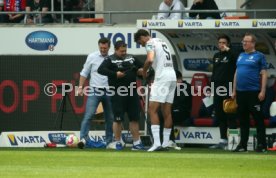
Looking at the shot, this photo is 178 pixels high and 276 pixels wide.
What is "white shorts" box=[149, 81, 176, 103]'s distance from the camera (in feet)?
66.1

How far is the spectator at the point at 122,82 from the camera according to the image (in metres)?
21.2

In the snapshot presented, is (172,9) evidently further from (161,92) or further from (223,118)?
(161,92)

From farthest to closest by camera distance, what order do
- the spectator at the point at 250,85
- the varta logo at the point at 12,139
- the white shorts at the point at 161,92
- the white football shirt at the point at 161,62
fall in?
the varta logo at the point at 12,139 < the white football shirt at the point at 161,62 < the white shorts at the point at 161,92 < the spectator at the point at 250,85

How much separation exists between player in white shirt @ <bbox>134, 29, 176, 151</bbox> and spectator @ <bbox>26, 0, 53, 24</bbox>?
631 cm

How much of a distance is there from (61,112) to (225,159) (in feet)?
26.5

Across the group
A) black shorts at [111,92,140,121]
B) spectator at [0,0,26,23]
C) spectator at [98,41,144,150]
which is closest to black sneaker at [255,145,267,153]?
spectator at [98,41,144,150]

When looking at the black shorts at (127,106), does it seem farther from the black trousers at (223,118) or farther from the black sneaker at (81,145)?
the black trousers at (223,118)

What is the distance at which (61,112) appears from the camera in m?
25.4

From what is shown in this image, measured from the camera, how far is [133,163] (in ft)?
55.9

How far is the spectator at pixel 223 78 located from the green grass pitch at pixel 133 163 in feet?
2.84

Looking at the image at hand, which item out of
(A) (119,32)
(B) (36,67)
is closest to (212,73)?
(A) (119,32)

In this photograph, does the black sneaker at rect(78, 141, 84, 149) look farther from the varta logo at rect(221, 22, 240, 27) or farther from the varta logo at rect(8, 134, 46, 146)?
the varta logo at rect(221, 22, 240, 27)

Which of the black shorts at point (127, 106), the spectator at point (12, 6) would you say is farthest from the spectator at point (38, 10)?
the black shorts at point (127, 106)

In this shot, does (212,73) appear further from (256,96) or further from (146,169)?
(146,169)
